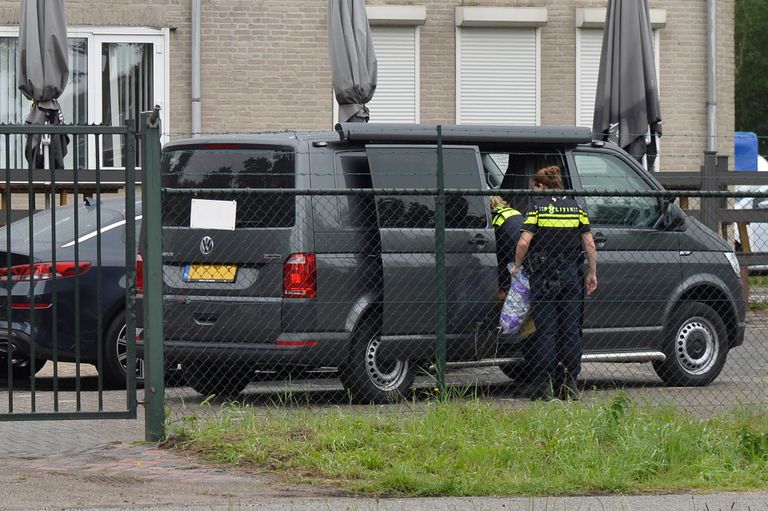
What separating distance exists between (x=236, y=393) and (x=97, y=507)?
13.7 feet

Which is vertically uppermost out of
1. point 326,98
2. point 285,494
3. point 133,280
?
point 326,98

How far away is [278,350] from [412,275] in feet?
3.64

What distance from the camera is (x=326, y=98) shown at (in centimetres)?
1978

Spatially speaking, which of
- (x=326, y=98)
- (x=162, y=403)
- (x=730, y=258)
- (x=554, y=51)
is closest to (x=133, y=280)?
(x=162, y=403)

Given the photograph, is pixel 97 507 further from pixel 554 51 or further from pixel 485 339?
pixel 554 51

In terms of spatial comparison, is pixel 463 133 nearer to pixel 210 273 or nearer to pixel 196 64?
pixel 210 273

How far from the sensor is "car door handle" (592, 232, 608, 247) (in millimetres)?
11445

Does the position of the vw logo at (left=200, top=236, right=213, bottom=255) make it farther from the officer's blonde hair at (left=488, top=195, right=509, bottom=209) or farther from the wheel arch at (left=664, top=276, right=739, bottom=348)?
the wheel arch at (left=664, top=276, right=739, bottom=348)

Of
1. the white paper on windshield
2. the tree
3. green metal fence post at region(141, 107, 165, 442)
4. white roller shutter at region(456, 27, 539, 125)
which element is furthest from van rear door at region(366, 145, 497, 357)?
the tree

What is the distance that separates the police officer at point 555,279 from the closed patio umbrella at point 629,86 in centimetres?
579

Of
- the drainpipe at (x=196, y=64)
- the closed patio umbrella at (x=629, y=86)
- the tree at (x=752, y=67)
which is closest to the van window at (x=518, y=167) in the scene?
the closed patio umbrella at (x=629, y=86)

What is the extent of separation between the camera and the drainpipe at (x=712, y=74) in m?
20.4

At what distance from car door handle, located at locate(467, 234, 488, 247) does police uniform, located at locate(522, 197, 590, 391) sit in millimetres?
308

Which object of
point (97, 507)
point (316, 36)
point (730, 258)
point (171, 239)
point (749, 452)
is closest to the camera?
point (97, 507)
